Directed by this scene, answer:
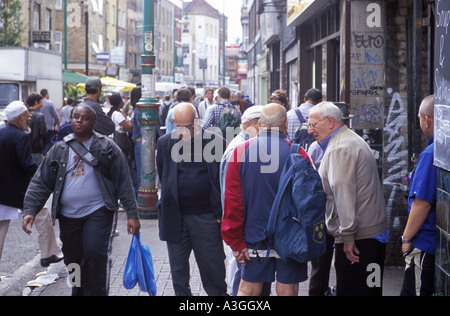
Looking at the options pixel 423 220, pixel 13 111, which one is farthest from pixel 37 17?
pixel 423 220

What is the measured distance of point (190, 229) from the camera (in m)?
6.03

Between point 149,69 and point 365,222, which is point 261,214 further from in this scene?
point 149,69

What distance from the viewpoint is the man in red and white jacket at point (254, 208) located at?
5.14 m

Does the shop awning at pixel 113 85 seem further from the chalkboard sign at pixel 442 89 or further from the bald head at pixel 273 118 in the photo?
the chalkboard sign at pixel 442 89

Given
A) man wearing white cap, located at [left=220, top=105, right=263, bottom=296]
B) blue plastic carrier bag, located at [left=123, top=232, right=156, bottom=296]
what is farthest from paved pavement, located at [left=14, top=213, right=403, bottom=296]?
blue plastic carrier bag, located at [left=123, top=232, right=156, bottom=296]

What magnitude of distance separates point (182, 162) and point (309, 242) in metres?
1.54

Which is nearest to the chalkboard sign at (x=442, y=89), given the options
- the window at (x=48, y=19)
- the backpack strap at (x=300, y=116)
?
the backpack strap at (x=300, y=116)

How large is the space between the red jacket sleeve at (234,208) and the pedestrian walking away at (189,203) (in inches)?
33.2

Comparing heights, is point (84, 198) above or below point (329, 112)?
below

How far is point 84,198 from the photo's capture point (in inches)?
231

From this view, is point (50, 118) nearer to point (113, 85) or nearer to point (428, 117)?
point (428, 117)

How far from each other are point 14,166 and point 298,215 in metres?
3.54

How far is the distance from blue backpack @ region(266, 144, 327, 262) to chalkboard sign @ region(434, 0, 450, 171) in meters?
0.89
